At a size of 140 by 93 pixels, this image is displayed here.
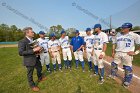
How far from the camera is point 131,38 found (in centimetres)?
497

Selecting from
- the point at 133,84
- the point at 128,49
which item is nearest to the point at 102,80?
the point at 133,84

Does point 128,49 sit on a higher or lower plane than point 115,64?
higher

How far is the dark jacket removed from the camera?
4.75 m

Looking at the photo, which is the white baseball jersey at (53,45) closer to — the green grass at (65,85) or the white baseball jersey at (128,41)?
the green grass at (65,85)

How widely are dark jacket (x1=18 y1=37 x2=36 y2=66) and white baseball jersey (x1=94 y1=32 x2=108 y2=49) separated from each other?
97.6 inches

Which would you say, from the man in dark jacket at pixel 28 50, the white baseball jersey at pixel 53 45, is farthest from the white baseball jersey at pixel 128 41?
the white baseball jersey at pixel 53 45

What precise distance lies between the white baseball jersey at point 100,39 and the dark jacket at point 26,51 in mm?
2479

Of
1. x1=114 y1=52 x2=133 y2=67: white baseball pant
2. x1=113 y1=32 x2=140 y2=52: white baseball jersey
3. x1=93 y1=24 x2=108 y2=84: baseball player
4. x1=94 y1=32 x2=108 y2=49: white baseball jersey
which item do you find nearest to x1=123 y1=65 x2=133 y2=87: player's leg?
x1=114 y1=52 x2=133 y2=67: white baseball pant

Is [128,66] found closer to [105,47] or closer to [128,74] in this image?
[128,74]

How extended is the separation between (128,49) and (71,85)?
8.48 feet

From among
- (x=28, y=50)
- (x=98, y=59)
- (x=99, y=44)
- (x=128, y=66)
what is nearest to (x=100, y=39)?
(x=99, y=44)

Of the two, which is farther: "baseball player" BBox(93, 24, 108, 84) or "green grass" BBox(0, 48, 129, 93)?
"baseball player" BBox(93, 24, 108, 84)

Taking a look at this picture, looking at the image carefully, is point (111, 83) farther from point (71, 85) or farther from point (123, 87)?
point (71, 85)

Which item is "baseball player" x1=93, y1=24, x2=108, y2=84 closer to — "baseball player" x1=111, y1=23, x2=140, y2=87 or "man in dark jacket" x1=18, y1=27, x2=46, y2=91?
"baseball player" x1=111, y1=23, x2=140, y2=87
